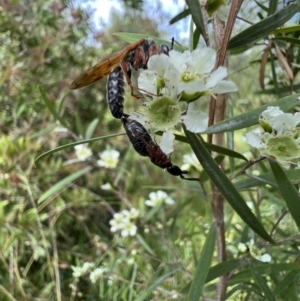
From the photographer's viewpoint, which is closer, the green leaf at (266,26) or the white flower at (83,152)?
the green leaf at (266,26)

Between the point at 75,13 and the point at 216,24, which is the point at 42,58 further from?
the point at 216,24

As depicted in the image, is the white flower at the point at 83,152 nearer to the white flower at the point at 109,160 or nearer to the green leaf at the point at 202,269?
the white flower at the point at 109,160

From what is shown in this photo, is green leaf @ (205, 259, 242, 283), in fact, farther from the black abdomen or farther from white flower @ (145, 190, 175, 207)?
white flower @ (145, 190, 175, 207)

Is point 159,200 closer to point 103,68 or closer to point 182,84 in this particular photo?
point 103,68

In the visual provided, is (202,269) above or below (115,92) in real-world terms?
below

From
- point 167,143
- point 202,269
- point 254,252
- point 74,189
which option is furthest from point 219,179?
point 74,189

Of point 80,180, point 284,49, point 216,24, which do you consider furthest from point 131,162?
point 216,24

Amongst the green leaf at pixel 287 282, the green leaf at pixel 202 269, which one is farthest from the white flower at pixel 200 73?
the green leaf at pixel 287 282

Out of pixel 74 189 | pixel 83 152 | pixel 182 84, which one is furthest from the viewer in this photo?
pixel 74 189
